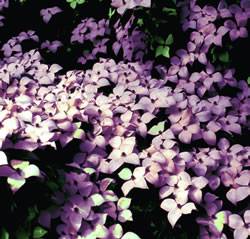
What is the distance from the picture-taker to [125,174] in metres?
2.43

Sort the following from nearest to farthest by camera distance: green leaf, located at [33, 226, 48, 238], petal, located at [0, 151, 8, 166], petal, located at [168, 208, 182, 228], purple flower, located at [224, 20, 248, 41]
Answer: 1. petal, located at [0, 151, 8, 166]
2. green leaf, located at [33, 226, 48, 238]
3. petal, located at [168, 208, 182, 228]
4. purple flower, located at [224, 20, 248, 41]

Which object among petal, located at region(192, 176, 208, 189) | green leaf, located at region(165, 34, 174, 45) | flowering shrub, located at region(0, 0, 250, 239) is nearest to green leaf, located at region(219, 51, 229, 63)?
flowering shrub, located at region(0, 0, 250, 239)

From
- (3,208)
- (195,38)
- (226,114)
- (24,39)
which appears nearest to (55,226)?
(3,208)

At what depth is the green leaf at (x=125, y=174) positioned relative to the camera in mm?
2421

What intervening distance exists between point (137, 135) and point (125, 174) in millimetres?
289

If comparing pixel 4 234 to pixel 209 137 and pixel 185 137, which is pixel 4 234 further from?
pixel 209 137

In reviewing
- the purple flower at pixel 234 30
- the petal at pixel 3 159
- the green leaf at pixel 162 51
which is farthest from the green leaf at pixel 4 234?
the purple flower at pixel 234 30

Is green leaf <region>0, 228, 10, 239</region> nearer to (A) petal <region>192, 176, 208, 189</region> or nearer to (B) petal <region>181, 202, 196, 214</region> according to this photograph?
(B) petal <region>181, 202, 196, 214</region>

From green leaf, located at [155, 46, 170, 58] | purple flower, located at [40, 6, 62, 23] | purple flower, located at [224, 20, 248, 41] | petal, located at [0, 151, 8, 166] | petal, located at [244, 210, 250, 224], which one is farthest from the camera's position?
purple flower, located at [40, 6, 62, 23]

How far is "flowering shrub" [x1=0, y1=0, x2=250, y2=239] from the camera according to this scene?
227cm

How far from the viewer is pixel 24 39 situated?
150 inches

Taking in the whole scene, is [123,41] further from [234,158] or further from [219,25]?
[234,158]

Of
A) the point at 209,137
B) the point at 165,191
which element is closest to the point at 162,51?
the point at 209,137

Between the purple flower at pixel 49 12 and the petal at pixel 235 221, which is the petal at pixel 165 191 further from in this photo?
the purple flower at pixel 49 12
